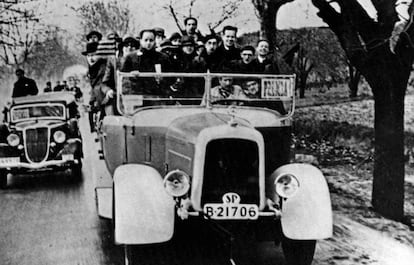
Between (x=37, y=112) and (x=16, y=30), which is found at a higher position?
(x=16, y=30)

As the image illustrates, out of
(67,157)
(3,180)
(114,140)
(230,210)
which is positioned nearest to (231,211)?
(230,210)

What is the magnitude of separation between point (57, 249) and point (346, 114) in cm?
159

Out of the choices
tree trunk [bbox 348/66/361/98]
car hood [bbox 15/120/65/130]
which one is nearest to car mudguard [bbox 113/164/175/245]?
tree trunk [bbox 348/66/361/98]

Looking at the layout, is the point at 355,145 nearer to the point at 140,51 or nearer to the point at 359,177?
the point at 359,177

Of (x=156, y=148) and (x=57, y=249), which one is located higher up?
(x=156, y=148)

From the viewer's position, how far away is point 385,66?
9.74ft

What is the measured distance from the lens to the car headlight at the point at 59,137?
3.94 meters

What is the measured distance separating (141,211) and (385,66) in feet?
5.10

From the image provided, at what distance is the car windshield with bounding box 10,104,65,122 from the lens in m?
3.79

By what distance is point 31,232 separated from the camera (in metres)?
2.81

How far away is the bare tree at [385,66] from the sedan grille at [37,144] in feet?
6.78

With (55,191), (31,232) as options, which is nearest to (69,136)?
(55,191)

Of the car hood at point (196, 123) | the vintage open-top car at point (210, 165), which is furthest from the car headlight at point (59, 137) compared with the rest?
the car hood at point (196, 123)

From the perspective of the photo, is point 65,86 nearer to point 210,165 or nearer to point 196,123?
point 196,123
